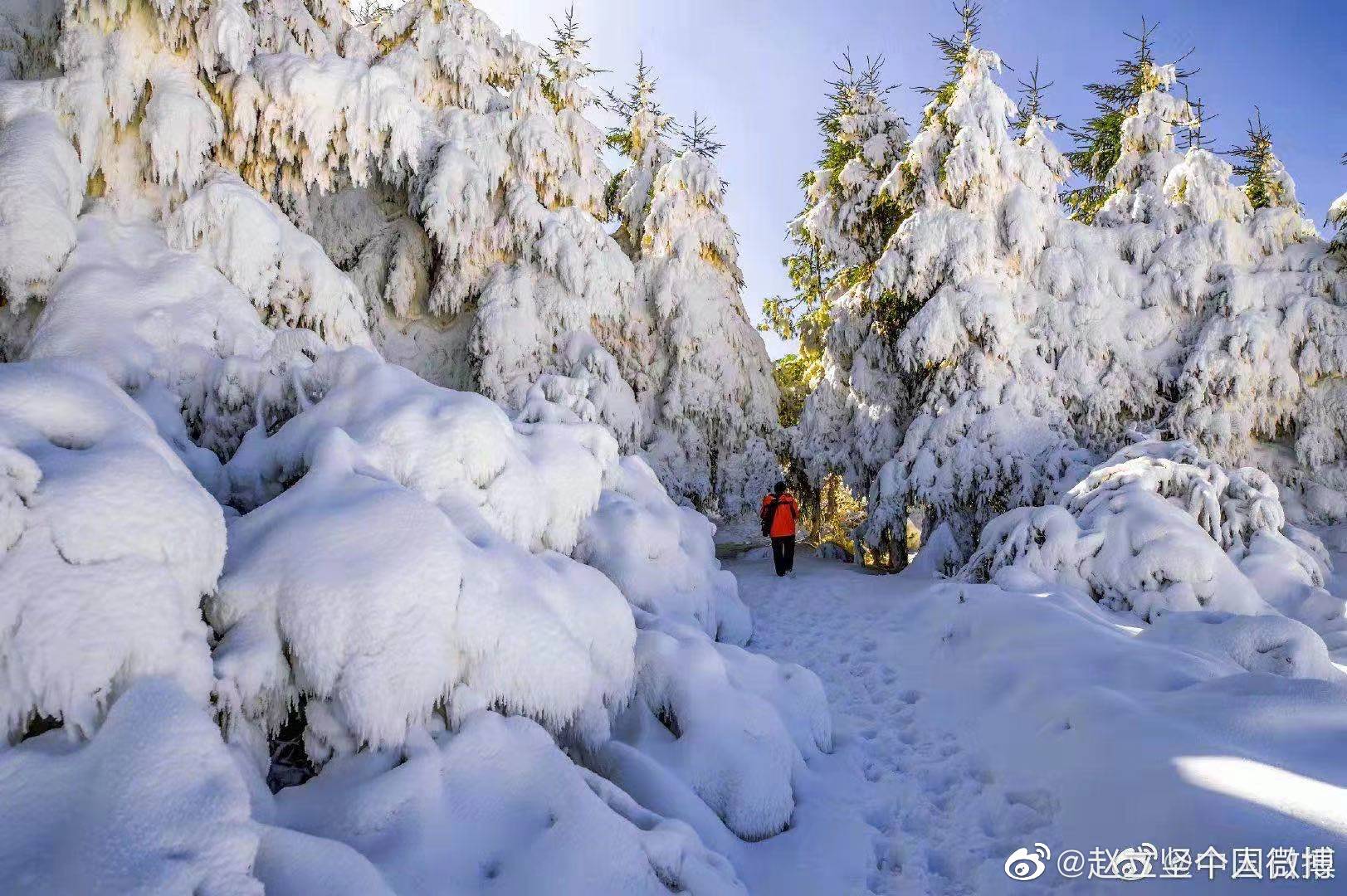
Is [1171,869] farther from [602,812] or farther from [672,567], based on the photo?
[672,567]

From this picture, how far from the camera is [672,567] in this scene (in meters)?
6.00

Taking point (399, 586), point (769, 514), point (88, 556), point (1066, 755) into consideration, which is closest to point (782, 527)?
point (769, 514)

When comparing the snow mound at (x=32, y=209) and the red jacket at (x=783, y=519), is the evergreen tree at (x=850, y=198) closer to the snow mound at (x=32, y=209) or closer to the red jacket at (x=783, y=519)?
the red jacket at (x=783, y=519)

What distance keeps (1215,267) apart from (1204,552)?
6553 millimetres

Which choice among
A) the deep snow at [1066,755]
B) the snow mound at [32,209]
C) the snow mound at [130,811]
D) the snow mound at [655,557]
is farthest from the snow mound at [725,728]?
the snow mound at [32,209]

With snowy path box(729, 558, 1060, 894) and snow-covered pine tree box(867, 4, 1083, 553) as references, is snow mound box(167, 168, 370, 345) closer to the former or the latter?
snowy path box(729, 558, 1060, 894)

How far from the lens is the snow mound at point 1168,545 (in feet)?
22.4

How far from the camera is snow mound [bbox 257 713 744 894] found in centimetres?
237

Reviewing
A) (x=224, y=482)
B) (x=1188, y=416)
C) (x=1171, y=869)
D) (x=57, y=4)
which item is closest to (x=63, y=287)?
(x=224, y=482)

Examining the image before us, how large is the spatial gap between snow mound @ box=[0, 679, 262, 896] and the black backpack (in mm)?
9401

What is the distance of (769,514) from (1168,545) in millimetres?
5650

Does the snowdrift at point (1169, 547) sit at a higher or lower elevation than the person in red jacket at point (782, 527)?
higher

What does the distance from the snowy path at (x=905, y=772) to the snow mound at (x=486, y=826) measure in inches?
46.6

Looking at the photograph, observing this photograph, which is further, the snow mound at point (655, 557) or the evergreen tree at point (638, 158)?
the evergreen tree at point (638, 158)
